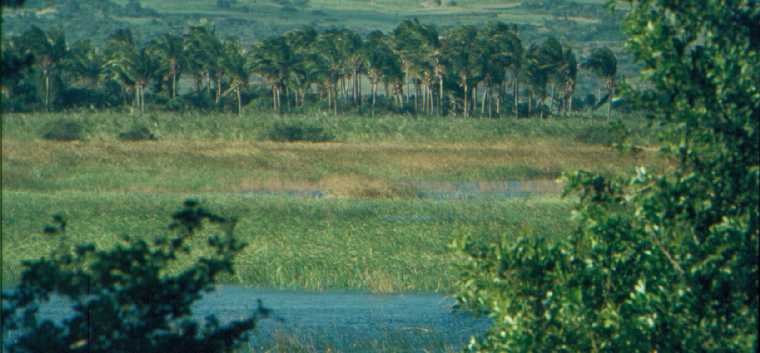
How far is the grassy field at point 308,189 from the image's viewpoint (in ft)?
76.1

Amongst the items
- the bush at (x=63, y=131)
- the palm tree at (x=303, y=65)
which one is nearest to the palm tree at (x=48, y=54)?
the bush at (x=63, y=131)

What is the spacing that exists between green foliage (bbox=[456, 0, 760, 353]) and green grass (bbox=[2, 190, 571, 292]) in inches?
464

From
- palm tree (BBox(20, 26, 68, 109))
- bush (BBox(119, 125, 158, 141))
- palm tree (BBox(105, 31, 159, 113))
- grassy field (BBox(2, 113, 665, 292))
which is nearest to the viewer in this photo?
grassy field (BBox(2, 113, 665, 292))

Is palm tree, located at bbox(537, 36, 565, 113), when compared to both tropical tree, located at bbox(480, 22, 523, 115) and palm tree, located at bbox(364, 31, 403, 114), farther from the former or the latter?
palm tree, located at bbox(364, 31, 403, 114)

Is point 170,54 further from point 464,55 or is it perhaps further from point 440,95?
point 464,55

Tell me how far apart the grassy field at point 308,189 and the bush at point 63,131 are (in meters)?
0.59

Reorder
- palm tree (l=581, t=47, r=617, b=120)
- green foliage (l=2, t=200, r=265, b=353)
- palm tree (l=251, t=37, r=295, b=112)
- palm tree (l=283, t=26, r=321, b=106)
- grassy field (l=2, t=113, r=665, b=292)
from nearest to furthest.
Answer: green foliage (l=2, t=200, r=265, b=353) → grassy field (l=2, t=113, r=665, b=292) → palm tree (l=581, t=47, r=617, b=120) → palm tree (l=251, t=37, r=295, b=112) → palm tree (l=283, t=26, r=321, b=106)

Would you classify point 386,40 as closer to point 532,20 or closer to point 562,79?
point 562,79

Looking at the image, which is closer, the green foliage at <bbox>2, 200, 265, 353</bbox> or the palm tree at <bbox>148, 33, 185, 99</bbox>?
the green foliage at <bbox>2, 200, 265, 353</bbox>

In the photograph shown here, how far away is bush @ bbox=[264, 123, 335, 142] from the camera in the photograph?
207ft

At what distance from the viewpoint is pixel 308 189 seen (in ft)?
134

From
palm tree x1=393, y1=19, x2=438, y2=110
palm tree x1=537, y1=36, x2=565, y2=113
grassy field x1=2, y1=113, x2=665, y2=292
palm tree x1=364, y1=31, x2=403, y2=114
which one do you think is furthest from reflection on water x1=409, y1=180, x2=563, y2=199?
palm tree x1=393, y1=19, x2=438, y2=110

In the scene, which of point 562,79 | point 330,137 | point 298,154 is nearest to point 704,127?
point 298,154

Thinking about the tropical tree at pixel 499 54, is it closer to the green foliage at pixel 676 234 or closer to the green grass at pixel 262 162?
the green grass at pixel 262 162
